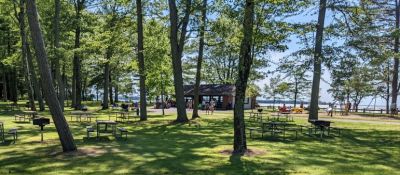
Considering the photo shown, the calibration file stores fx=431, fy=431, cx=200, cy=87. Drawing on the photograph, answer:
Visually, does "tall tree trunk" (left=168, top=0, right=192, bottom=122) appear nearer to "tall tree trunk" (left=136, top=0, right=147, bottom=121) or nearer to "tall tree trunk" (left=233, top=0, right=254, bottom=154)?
"tall tree trunk" (left=136, top=0, right=147, bottom=121)

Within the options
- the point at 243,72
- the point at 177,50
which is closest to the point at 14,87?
the point at 177,50

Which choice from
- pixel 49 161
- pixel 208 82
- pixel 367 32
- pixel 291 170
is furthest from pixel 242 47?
pixel 208 82

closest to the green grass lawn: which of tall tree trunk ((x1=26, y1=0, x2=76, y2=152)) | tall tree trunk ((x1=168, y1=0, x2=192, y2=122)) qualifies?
tall tree trunk ((x1=26, y1=0, x2=76, y2=152))

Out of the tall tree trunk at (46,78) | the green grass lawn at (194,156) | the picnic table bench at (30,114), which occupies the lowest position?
the green grass lawn at (194,156)

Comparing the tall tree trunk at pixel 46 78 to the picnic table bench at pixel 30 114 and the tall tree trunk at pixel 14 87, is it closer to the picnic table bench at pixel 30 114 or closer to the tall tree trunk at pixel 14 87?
the picnic table bench at pixel 30 114

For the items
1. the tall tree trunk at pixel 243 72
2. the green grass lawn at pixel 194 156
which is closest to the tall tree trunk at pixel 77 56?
the green grass lawn at pixel 194 156

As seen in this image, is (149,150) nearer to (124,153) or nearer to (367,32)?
(124,153)

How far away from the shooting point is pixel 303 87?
6775cm

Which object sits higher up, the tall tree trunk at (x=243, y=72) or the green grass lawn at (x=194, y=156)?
the tall tree trunk at (x=243, y=72)

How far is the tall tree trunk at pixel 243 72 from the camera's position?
12094 mm

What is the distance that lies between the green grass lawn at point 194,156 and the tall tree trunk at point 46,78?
542mm

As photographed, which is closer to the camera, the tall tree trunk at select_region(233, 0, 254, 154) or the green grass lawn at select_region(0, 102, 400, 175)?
the green grass lawn at select_region(0, 102, 400, 175)

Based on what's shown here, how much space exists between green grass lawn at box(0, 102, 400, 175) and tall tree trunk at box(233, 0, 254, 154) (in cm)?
71

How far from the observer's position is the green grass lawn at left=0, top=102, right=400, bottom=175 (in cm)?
1041
